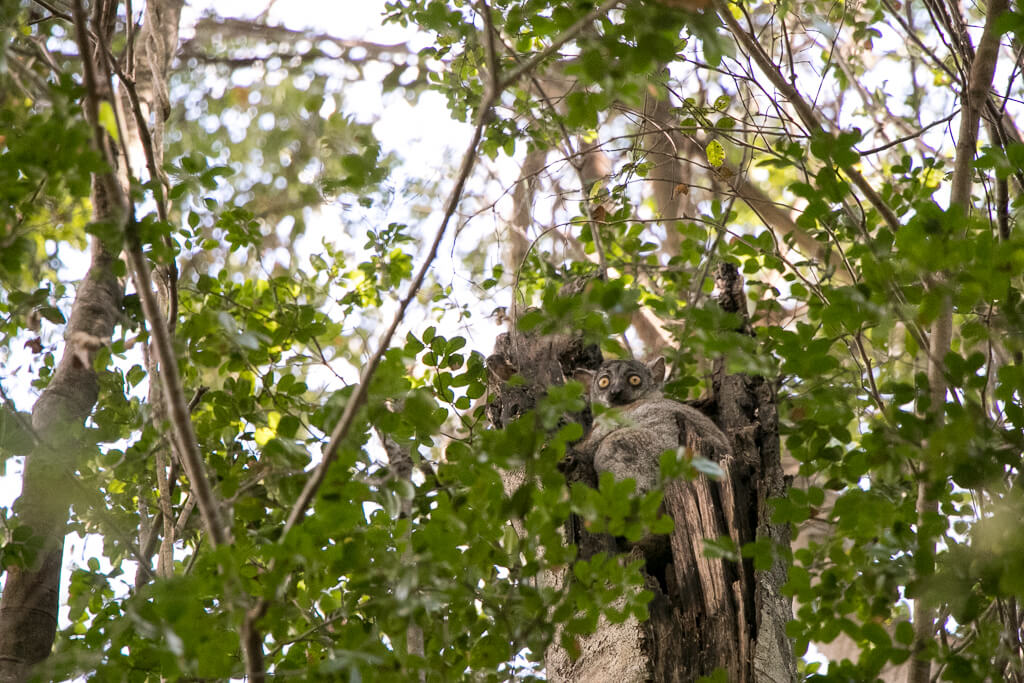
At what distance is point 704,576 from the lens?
2283 mm

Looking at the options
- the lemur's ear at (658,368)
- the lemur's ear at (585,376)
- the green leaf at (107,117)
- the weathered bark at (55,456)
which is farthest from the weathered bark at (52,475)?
the lemur's ear at (658,368)

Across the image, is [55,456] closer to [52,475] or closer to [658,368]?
[52,475]

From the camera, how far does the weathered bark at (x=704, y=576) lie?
217 cm

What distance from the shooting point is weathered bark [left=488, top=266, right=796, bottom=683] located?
2.17m

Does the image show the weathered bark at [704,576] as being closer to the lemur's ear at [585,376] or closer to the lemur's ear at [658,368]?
the lemur's ear at [585,376]

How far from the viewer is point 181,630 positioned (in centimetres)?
136

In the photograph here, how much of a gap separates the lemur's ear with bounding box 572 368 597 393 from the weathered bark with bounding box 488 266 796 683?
10.3 inches

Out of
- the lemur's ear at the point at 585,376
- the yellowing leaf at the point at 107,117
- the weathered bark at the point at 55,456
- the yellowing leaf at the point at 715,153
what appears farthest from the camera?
the yellowing leaf at the point at 715,153

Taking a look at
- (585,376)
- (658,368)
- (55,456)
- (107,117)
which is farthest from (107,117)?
(658,368)

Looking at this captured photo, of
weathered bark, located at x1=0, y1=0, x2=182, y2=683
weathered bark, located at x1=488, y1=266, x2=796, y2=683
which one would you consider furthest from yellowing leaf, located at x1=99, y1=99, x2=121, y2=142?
weathered bark, located at x1=488, y1=266, x2=796, y2=683

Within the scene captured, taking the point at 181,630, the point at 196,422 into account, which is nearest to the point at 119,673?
the point at 181,630

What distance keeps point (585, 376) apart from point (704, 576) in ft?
3.42

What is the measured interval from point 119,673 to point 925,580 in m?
1.72

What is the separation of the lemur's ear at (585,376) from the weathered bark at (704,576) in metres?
0.26
